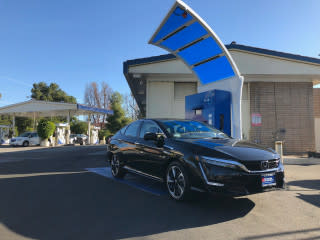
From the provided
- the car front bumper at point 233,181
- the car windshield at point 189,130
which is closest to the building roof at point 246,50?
the car windshield at point 189,130

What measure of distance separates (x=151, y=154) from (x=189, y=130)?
2.87 ft

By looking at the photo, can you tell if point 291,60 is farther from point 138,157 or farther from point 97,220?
point 97,220

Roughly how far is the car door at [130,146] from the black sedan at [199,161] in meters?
0.02

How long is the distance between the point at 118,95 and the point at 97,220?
4143cm

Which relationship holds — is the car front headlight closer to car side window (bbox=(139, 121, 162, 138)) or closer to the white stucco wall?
car side window (bbox=(139, 121, 162, 138))

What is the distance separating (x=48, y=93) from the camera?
50438mm

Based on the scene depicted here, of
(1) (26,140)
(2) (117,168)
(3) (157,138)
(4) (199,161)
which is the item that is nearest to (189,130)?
(3) (157,138)

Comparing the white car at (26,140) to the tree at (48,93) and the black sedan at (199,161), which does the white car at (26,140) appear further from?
the tree at (48,93)

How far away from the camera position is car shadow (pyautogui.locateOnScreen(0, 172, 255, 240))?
10.3ft

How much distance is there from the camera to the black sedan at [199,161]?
11.5 feet

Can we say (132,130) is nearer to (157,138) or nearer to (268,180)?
(157,138)

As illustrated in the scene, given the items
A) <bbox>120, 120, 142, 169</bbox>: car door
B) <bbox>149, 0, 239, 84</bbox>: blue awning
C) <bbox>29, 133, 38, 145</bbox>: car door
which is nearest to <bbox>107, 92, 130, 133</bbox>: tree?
<bbox>29, 133, 38, 145</bbox>: car door

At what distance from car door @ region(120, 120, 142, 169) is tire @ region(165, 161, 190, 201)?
1.23 metres

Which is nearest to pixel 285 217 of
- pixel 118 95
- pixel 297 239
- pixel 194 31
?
pixel 297 239
